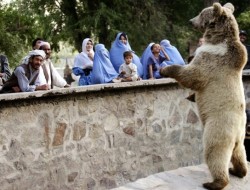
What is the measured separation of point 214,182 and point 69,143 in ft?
7.59

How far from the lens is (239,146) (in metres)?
4.91

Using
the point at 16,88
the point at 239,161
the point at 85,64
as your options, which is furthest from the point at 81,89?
the point at 239,161

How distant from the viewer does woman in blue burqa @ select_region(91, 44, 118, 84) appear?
707 cm

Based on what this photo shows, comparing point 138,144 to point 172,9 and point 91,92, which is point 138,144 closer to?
point 91,92

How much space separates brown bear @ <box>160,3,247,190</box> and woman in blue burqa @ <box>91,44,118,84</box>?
2342 mm

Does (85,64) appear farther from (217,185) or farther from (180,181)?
(217,185)

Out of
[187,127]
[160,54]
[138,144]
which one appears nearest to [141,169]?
[138,144]

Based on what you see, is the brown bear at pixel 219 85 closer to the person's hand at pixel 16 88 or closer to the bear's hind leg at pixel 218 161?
the bear's hind leg at pixel 218 161

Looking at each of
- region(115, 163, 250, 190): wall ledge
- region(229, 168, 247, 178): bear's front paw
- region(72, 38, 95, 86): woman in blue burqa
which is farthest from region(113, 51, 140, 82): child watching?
region(229, 168, 247, 178): bear's front paw

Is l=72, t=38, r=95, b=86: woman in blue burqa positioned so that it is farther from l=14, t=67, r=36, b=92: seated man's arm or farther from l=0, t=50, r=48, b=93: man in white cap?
l=14, t=67, r=36, b=92: seated man's arm

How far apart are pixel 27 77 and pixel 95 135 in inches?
49.1

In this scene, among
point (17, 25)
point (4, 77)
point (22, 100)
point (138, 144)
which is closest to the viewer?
point (22, 100)

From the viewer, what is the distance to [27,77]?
19.8 feet

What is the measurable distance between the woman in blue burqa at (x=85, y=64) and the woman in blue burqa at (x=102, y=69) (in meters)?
0.22
